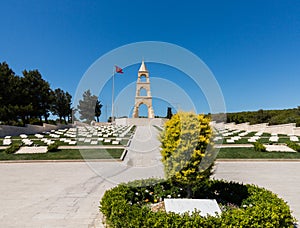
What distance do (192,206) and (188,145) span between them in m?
1.11

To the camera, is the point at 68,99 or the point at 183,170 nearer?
the point at 183,170

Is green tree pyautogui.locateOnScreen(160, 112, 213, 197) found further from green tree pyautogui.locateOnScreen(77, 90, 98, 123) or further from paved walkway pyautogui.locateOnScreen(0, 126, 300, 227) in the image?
green tree pyautogui.locateOnScreen(77, 90, 98, 123)

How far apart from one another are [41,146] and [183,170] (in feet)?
42.1

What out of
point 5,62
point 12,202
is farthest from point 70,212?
point 5,62

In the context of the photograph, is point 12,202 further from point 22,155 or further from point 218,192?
point 22,155

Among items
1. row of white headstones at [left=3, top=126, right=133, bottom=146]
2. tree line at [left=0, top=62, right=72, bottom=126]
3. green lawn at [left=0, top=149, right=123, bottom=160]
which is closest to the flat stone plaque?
green lawn at [left=0, top=149, right=123, bottom=160]

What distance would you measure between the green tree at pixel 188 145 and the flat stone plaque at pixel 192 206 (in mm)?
388

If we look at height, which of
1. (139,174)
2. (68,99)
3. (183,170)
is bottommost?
(139,174)

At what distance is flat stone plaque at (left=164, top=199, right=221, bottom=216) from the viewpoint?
141 inches

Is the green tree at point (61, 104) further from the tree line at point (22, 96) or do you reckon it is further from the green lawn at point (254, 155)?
the green lawn at point (254, 155)

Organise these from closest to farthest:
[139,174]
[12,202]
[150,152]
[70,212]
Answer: [70,212] < [12,202] < [139,174] < [150,152]

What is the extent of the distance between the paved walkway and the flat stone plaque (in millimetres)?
1387

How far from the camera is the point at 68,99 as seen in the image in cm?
4941

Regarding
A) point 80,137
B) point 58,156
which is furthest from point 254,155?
point 80,137
